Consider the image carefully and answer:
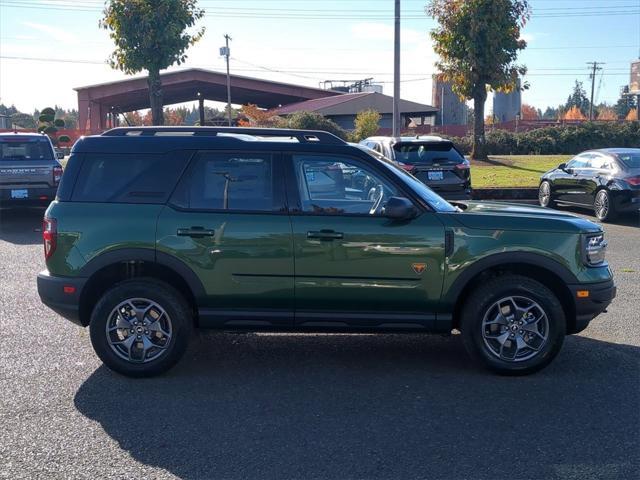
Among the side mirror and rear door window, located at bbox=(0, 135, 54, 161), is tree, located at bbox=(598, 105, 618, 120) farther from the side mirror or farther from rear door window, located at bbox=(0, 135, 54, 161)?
the side mirror

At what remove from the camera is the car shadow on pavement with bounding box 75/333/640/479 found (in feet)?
13.2

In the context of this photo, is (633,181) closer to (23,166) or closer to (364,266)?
(364,266)

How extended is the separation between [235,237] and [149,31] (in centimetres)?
2026

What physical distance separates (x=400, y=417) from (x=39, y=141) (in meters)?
12.7

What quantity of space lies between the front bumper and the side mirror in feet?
4.59

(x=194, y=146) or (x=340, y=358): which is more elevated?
(x=194, y=146)

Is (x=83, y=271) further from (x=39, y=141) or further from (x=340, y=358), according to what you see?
(x=39, y=141)

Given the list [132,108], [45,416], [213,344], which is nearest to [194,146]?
[213,344]

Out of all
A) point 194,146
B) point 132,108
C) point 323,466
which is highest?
point 132,108

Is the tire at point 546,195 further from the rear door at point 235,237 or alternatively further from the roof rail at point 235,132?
the rear door at point 235,237

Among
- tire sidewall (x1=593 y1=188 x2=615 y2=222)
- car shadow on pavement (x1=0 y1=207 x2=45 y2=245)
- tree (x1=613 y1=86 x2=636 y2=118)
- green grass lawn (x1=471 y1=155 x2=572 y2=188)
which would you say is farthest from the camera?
tree (x1=613 y1=86 x2=636 y2=118)

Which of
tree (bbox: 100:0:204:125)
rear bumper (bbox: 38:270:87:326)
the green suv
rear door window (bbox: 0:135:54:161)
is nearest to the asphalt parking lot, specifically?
the green suv

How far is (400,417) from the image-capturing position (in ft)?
15.4

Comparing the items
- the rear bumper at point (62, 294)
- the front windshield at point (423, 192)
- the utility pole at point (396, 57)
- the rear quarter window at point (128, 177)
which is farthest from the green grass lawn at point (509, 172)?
the rear bumper at point (62, 294)
